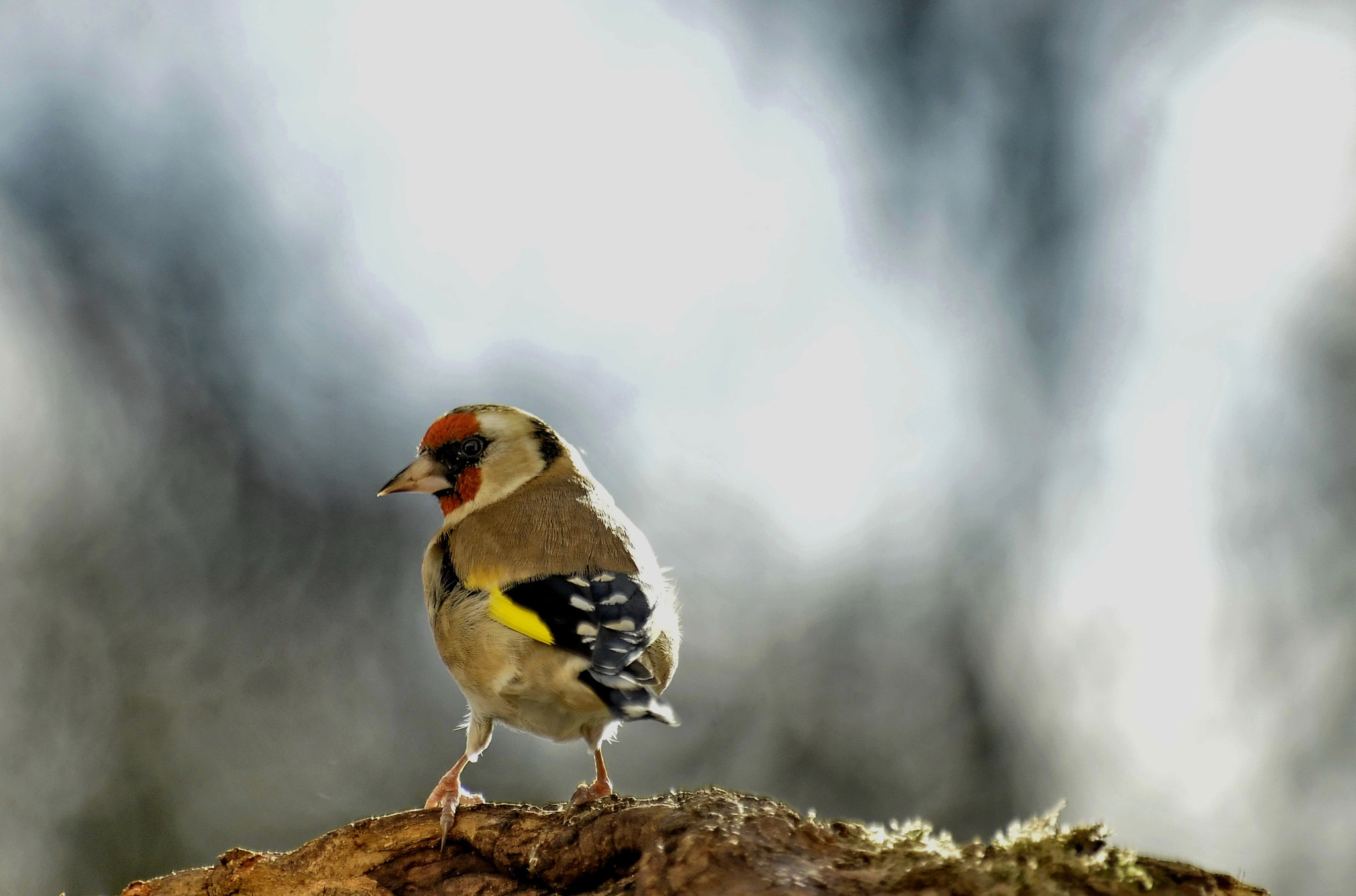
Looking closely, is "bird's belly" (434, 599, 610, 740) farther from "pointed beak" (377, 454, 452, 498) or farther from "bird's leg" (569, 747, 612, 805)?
"pointed beak" (377, 454, 452, 498)

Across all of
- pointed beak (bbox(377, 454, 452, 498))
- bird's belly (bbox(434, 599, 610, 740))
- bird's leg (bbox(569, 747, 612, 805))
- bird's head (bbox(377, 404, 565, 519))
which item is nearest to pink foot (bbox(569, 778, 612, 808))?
bird's leg (bbox(569, 747, 612, 805))

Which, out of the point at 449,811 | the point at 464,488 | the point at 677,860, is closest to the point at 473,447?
the point at 464,488

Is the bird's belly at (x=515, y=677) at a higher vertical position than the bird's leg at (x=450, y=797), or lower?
higher

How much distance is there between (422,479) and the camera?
3799mm

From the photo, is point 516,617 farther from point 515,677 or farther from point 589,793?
point 589,793

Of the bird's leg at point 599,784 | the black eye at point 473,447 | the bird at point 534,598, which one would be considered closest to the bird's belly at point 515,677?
the bird at point 534,598

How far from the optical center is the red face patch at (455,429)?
3822 mm

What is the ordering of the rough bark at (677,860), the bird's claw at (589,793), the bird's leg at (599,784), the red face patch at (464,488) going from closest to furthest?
1. the rough bark at (677,860)
2. the bird's claw at (589,793)
3. the bird's leg at (599,784)
4. the red face patch at (464,488)

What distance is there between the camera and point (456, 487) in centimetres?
380

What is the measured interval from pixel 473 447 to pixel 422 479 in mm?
221

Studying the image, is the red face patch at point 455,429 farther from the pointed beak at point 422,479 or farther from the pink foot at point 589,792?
the pink foot at point 589,792

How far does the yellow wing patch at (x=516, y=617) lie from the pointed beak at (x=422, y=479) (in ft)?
2.75

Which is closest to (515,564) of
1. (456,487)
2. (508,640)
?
(508,640)

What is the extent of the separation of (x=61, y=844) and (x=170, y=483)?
2404 millimetres
